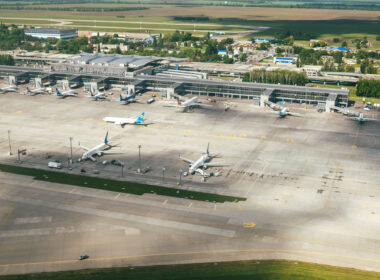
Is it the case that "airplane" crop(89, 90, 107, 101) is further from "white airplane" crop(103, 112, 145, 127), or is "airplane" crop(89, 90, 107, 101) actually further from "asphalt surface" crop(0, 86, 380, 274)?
"white airplane" crop(103, 112, 145, 127)

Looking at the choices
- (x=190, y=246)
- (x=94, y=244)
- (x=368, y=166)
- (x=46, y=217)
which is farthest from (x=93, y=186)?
(x=368, y=166)

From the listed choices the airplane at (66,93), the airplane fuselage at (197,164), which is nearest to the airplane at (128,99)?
the airplane at (66,93)

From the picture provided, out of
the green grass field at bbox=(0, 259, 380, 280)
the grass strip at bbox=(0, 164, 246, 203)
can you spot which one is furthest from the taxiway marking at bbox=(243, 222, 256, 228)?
the green grass field at bbox=(0, 259, 380, 280)

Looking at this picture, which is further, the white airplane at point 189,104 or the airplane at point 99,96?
the airplane at point 99,96

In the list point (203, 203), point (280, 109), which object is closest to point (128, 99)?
point (280, 109)

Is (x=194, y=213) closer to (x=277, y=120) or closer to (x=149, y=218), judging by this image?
(x=149, y=218)

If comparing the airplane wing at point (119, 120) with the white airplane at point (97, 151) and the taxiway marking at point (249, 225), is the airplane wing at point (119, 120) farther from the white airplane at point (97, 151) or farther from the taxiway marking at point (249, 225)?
the taxiway marking at point (249, 225)

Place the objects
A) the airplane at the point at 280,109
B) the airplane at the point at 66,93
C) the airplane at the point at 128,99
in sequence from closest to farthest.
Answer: the airplane at the point at 280,109 < the airplane at the point at 128,99 < the airplane at the point at 66,93

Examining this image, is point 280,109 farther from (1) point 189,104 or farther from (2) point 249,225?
(2) point 249,225
